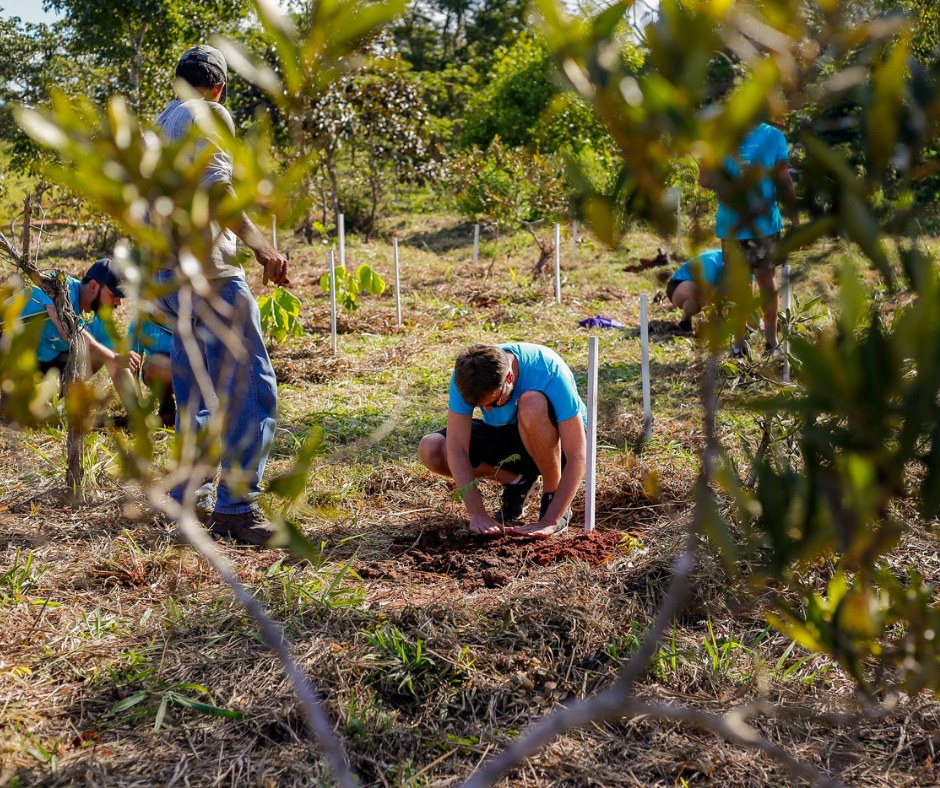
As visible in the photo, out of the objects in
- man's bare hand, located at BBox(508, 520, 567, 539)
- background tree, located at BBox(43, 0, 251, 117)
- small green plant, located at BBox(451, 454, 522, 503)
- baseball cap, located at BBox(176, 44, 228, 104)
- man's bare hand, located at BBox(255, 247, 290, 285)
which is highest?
background tree, located at BBox(43, 0, 251, 117)

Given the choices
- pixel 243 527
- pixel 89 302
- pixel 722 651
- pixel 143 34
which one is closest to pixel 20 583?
pixel 243 527

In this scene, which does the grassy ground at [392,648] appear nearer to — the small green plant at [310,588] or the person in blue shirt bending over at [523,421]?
the small green plant at [310,588]

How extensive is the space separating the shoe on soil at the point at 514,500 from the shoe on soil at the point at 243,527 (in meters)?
0.89

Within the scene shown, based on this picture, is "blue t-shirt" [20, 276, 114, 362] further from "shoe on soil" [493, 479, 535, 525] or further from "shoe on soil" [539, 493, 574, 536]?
"shoe on soil" [539, 493, 574, 536]

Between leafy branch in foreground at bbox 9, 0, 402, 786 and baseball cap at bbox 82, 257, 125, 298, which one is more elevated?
baseball cap at bbox 82, 257, 125, 298

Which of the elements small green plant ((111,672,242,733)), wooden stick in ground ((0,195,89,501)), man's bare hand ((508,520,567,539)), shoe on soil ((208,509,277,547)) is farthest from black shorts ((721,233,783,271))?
wooden stick in ground ((0,195,89,501))

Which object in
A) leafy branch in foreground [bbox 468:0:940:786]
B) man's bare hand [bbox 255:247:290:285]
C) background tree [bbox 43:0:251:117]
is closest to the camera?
leafy branch in foreground [bbox 468:0:940:786]

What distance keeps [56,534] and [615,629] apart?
198 centimetres

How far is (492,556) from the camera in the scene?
3162 millimetres

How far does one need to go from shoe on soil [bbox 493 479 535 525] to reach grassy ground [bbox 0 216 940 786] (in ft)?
0.59

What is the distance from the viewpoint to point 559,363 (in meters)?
3.37

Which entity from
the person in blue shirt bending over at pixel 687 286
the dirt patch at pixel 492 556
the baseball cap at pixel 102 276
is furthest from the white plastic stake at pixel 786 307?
the baseball cap at pixel 102 276

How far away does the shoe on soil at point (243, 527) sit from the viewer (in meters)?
3.29

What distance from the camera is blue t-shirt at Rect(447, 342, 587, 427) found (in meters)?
3.31
